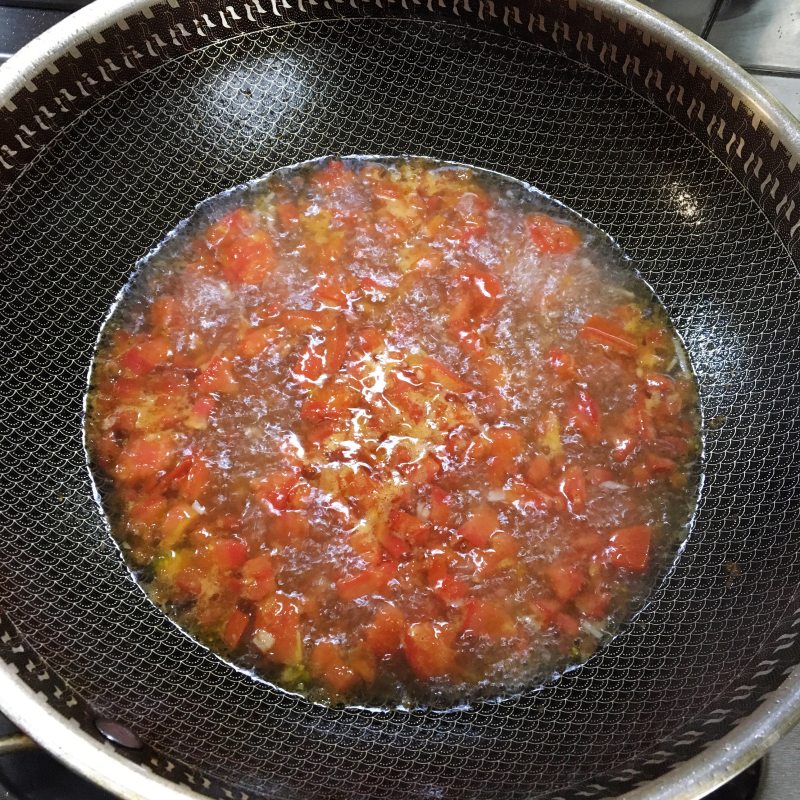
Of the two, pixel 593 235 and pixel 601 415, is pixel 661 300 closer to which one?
pixel 593 235

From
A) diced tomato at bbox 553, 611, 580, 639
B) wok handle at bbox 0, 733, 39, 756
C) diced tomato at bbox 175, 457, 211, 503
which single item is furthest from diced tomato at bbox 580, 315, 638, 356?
wok handle at bbox 0, 733, 39, 756

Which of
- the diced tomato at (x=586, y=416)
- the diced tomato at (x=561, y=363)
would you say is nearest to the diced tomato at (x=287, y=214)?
the diced tomato at (x=561, y=363)

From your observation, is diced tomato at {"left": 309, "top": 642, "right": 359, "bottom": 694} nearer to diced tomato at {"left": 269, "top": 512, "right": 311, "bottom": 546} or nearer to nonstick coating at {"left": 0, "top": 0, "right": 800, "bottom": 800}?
nonstick coating at {"left": 0, "top": 0, "right": 800, "bottom": 800}

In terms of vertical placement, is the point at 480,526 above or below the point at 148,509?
above

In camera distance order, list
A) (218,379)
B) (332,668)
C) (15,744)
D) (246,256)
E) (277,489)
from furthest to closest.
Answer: (246,256), (218,379), (277,489), (332,668), (15,744)

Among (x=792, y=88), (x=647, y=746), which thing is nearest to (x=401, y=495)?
(x=647, y=746)

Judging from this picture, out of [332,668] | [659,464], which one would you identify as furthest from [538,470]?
[332,668]

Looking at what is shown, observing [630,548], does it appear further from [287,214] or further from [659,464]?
[287,214]
